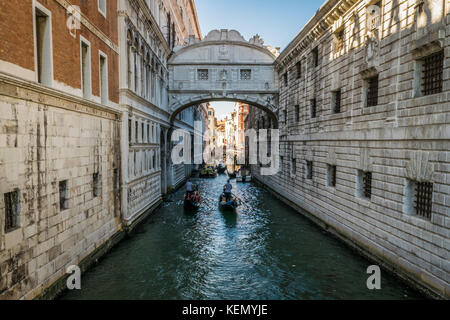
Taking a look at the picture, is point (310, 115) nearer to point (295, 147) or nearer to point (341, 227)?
point (295, 147)

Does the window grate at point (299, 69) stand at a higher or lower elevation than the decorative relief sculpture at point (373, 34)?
higher

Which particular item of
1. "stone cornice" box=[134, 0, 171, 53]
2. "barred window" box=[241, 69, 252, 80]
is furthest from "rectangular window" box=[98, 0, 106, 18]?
"barred window" box=[241, 69, 252, 80]

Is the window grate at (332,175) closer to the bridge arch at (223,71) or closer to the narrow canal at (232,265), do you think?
the narrow canal at (232,265)

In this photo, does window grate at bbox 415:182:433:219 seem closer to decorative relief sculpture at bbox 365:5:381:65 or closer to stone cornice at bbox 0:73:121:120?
decorative relief sculpture at bbox 365:5:381:65

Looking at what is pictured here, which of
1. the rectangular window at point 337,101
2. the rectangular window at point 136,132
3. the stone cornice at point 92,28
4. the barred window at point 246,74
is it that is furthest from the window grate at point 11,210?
the barred window at point 246,74

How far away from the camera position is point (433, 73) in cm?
727

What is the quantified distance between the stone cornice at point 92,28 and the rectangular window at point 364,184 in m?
9.38

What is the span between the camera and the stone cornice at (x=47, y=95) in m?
5.38

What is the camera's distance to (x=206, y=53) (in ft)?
69.8

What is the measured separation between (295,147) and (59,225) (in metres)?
12.8

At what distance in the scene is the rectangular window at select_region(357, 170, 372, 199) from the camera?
9.92 metres

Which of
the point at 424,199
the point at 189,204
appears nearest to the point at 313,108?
the point at 189,204

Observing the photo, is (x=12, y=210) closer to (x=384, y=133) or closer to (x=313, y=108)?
(x=384, y=133)
